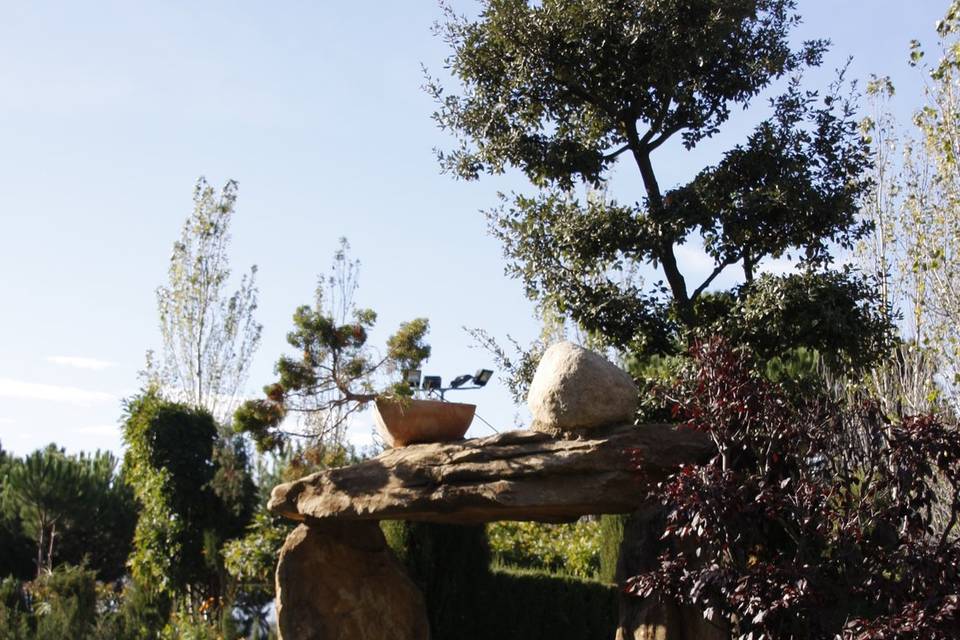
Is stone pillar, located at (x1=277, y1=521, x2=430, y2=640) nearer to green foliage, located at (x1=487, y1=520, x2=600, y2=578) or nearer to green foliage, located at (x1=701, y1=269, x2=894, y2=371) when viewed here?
green foliage, located at (x1=487, y1=520, x2=600, y2=578)

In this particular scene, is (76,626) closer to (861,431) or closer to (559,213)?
(559,213)

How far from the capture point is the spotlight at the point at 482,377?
9.39m

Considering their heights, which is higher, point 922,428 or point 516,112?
point 516,112

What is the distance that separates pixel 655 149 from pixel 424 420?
3651mm

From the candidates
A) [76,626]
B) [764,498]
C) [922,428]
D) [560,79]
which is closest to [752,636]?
[764,498]

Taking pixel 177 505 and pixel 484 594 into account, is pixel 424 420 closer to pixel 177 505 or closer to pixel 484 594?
pixel 484 594

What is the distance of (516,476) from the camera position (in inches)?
309

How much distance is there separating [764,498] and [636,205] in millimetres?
3904

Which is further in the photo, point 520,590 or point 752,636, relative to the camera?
point 520,590

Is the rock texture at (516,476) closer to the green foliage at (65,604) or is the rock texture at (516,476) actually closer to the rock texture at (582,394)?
the rock texture at (582,394)

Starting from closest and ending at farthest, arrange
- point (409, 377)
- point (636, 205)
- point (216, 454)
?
point (409, 377) < point (636, 205) < point (216, 454)

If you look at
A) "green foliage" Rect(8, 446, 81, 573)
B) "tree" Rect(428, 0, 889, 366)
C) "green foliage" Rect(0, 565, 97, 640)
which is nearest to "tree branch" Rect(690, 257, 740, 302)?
"tree" Rect(428, 0, 889, 366)

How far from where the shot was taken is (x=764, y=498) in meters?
6.84

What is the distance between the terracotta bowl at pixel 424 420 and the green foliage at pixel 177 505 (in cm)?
460
